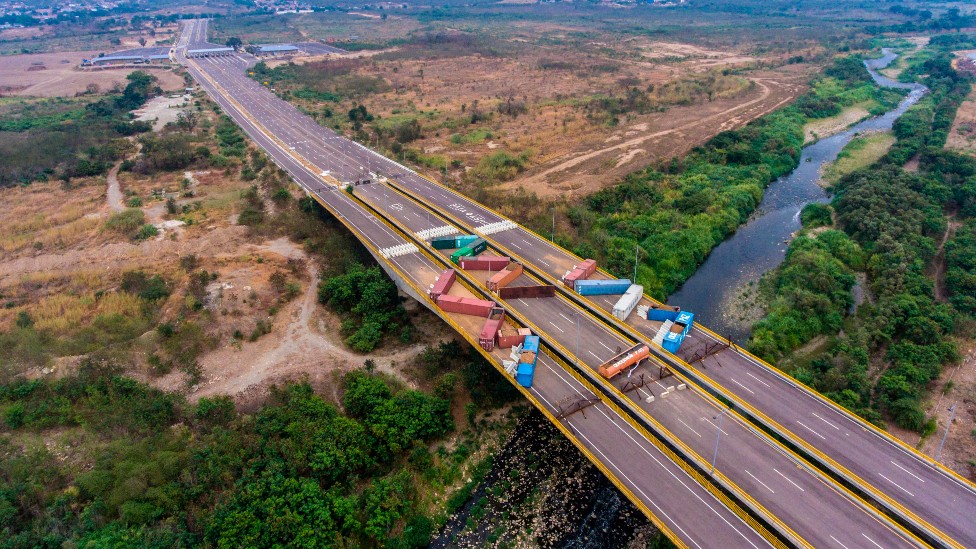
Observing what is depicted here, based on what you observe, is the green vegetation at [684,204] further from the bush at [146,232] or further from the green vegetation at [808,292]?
the bush at [146,232]

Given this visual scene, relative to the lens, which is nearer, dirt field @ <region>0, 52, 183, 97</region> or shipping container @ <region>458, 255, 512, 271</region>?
shipping container @ <region>458, 255, 512, 271</region>

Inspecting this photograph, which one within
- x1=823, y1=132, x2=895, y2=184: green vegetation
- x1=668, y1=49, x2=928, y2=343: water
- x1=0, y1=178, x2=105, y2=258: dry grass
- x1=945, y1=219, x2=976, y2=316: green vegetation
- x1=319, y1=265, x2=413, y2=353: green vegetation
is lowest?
x1=0, y1=178, x2=105, y2=258: dry grass

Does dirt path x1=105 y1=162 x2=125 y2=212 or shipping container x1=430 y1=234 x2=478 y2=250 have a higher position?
shipping container x1=430 y1=234 x2=478 y2=250

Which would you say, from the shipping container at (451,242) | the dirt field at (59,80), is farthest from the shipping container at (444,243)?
the dirt field at (59,80)

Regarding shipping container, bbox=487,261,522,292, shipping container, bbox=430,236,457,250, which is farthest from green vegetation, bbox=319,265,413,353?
shipping container, bbox=487,261,522,292

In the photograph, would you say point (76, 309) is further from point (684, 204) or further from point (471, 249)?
point (684, 204)

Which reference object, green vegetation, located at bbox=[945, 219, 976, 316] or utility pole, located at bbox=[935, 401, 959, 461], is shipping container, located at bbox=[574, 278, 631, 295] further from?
green vegetation, located at bbox=[945, 219, 976, 316]
